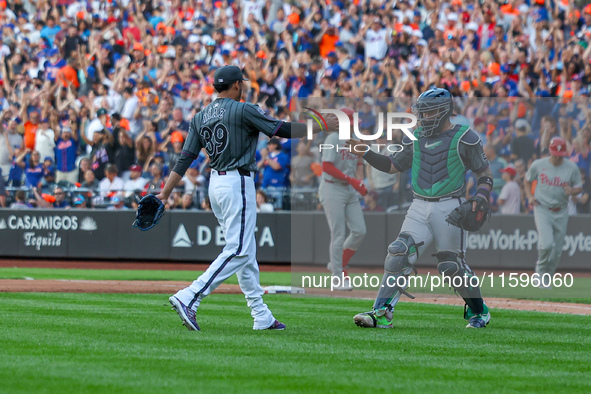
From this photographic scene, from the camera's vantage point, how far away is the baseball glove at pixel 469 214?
8.08 metres

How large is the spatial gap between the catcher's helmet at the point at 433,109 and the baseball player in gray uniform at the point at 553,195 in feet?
18.6

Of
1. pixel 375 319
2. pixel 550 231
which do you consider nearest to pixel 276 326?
pixel 375 319

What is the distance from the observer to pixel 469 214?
8078 mm

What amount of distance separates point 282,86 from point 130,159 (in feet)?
11.4

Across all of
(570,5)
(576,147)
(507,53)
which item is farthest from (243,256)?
(570,5)

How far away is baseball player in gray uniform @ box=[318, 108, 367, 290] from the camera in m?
12.7

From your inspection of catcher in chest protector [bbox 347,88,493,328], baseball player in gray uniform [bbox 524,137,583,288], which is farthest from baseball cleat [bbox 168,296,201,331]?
baseball player in gray uniform [bbox 524,137,583,288]

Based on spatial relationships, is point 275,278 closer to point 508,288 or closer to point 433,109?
point 508,288

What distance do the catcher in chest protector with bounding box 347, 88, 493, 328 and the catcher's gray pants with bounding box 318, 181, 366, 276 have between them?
448 cm

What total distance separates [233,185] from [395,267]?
5.61 ft

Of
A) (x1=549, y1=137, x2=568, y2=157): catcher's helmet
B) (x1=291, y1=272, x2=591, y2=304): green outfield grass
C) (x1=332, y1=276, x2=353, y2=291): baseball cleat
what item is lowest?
(x1=291, y1=272, x2=591, y2=304): green outfield grass

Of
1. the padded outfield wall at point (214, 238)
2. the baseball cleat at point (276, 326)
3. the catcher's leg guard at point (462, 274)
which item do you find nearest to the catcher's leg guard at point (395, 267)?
the catcher's leg guard at point (462, 274)

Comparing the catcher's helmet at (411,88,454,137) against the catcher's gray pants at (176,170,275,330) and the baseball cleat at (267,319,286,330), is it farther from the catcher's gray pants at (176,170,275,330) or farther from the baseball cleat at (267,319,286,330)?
the baseball cleat at (267,319,286,330)

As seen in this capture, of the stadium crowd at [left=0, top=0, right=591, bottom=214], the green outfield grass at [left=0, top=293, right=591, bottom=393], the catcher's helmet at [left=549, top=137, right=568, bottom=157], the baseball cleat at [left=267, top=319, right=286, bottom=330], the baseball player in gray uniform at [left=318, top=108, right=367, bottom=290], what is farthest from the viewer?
the stadium crowd at [left=0, top=0, right=591, bottom=214]
